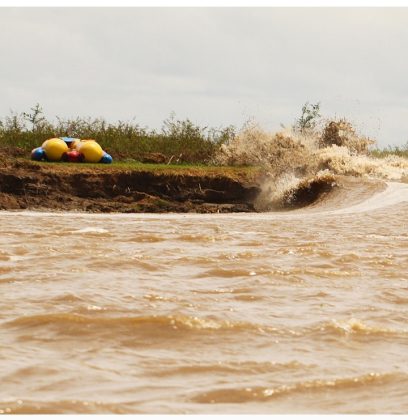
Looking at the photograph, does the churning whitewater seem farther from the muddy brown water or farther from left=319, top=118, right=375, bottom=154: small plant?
left=319, top=118, right=375, bottom=154: small plant

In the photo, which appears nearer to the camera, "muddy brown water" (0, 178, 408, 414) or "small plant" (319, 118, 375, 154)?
"muddy brown water" (0, 178, 408, 414)

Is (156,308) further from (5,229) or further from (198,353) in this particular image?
(5,229)

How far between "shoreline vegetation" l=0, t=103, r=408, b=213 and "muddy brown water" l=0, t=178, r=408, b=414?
7.32 m

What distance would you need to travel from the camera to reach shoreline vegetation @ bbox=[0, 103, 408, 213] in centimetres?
1709

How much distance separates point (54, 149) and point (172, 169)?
93.1 inches

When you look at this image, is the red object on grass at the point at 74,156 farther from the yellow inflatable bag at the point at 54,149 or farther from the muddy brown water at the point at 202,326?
the muddy brown water at the point at 202,326

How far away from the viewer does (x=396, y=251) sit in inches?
363

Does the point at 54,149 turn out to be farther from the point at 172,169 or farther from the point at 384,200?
the point at 384,200

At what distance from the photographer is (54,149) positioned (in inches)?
721

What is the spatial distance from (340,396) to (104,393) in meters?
1.01

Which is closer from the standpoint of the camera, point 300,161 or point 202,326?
point 202,326

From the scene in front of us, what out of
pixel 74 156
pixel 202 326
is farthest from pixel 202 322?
pixel 74 156

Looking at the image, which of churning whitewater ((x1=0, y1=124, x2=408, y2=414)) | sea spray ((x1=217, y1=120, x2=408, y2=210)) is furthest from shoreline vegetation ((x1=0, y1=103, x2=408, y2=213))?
churning whitewater ((x1=0, y1=124, x2=408, y2=414))

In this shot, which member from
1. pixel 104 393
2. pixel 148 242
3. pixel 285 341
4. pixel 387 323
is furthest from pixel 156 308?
pixel 148 242
